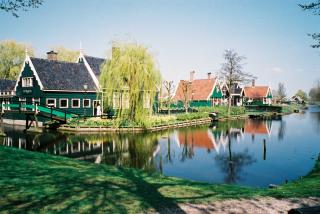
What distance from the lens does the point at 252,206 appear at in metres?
8.27

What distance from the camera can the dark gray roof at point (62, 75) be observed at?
35844 mm

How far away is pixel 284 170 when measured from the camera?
58.1 ft

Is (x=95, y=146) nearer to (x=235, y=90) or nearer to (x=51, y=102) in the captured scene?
(x=51, y=102)

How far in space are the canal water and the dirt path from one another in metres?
6.07

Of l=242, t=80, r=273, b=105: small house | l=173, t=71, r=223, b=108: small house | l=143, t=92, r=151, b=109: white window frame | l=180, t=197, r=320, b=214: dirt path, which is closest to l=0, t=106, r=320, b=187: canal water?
l=143, t=92, r=151, b=109: white window frame

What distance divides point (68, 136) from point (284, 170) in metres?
19.5

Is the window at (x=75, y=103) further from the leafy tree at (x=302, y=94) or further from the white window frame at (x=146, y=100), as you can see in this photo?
the leafy tree at (x=302, y=94)

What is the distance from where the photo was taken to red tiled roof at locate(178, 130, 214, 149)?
2595cm

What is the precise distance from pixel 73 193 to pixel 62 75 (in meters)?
31.8

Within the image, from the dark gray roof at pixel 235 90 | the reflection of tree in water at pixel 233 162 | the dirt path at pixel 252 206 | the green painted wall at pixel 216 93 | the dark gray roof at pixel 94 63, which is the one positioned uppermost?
the dark gray roof at pixel 94 63

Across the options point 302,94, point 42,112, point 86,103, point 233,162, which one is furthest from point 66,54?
point 302,94

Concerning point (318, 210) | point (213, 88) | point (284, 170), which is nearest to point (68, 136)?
point (284, 170)

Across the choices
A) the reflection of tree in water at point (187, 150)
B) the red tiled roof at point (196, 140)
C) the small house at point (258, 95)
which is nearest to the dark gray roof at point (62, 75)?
the red tiled roof at point (196, 140)

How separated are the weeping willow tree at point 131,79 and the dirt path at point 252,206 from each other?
2337cm
